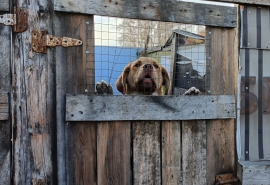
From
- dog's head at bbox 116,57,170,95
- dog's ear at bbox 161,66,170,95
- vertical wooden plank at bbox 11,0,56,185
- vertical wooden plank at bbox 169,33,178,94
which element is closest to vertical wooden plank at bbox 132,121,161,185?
vertical wooden plank at bbox 11,0,56,185

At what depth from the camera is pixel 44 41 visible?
245cm

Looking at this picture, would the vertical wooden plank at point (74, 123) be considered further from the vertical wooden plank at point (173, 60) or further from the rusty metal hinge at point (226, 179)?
the vertical wooden plank at point (173, 60)

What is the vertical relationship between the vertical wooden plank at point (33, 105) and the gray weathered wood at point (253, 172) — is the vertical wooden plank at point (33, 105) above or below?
above

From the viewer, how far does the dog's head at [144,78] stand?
14.9 feet

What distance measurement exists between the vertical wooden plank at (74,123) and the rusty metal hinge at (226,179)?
3.84ft

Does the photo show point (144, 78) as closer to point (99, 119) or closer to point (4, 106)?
point (99, 119)

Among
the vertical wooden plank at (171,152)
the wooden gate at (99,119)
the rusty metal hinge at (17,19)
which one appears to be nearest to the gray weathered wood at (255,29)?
the wooden gate at (99,119)

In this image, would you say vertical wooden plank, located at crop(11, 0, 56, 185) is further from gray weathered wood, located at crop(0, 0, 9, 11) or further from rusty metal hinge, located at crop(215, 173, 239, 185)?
rusty metal hinge, located at crop(215, 173, 239, 185)

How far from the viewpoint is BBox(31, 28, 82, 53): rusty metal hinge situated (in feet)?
7.95

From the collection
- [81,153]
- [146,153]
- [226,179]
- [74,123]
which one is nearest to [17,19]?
[74,123]

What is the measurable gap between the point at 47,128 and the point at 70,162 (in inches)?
13.4

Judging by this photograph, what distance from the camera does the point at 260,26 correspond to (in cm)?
302

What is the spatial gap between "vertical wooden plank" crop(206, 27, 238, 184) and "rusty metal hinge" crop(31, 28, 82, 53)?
1.36 metres

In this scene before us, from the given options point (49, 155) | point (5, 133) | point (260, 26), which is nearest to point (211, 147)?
point (260, 26)
